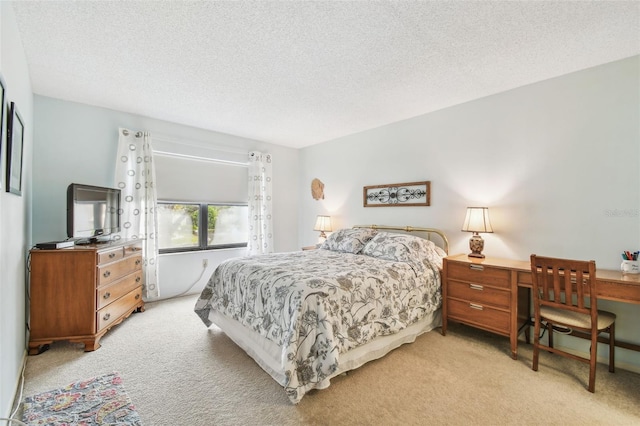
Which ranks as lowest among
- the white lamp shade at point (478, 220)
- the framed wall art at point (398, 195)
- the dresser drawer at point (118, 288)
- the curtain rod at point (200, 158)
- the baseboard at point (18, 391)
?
the baseboard at point (18, 391)

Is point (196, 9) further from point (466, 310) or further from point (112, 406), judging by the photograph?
point (466, 310)

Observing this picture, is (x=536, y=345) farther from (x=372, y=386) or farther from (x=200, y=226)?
(x=200, y=226)

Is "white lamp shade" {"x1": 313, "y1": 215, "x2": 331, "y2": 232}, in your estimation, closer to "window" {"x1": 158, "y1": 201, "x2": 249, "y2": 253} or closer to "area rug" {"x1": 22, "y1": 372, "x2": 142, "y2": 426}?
"window" {"x1": 158, "y1": 201, "x2": 249, "y2": 253}

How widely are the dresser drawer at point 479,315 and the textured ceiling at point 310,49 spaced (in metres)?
2.19

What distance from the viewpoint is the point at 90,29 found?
2.03 m

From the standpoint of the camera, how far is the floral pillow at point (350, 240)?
11.8ft

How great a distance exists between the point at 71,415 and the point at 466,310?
3.15 meters

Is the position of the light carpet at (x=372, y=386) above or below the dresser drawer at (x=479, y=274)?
below

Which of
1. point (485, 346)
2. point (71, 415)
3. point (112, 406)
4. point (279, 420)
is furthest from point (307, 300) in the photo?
point (485, 346)

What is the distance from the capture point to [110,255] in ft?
9.25

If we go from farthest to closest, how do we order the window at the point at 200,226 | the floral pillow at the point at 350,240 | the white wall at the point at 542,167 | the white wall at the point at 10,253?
1. the window at the point at 200,226
2. the floral pillow at the point at 350,240
3. the white wall at the point at 542,167
4. the white wall at the point at 10,253

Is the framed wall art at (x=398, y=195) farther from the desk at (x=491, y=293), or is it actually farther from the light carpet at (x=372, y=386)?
the light carpet at (x=372, y=386)

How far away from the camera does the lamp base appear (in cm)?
294

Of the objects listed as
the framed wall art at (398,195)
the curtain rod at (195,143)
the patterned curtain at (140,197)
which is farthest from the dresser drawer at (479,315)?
the curtain rod at (195,143)
